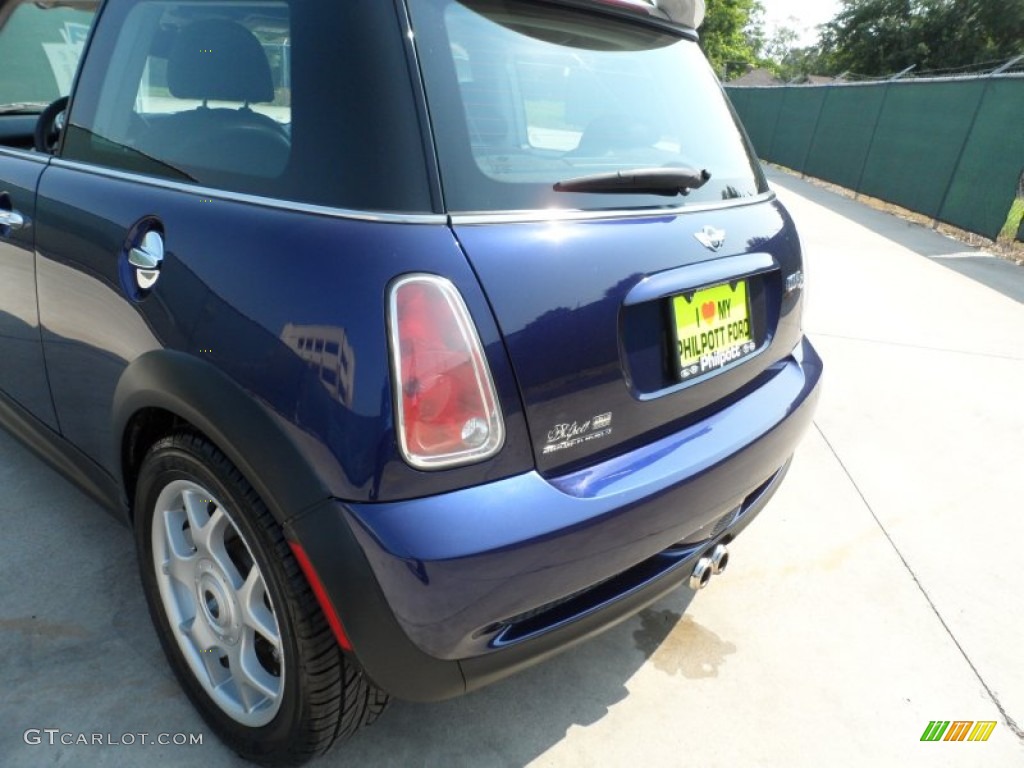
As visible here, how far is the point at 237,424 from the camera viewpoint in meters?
1.35

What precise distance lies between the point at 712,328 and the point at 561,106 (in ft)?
2.16

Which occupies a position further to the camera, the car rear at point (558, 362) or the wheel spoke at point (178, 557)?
the wheel spoke at point (178, 557)

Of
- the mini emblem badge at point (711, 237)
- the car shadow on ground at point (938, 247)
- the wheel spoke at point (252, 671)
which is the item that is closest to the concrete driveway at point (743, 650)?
the wheel spoke at point (252, 671)

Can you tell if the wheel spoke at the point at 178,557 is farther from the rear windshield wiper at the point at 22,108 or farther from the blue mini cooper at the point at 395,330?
the rear windshield wiper at the point at 22,108

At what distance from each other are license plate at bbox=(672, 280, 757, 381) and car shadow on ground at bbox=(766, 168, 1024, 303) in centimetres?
604

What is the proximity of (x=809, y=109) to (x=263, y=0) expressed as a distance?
17.8 metres

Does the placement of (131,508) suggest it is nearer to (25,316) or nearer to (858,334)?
(25,316)

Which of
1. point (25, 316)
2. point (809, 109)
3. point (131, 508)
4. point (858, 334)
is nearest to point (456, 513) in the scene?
point (131, 508)

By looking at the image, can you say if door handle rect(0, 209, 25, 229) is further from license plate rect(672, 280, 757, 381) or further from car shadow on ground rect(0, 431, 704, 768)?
license plate rect(672, 280, 757, 381)

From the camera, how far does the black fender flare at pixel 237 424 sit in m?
1.29

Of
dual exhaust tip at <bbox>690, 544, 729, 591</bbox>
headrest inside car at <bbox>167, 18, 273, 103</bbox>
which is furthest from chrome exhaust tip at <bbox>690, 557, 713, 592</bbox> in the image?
headrest inside car at <bbox>167, 18, 273, 103</bbox>

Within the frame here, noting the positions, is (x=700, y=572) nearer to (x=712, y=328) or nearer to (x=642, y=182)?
(x=712, y=328)

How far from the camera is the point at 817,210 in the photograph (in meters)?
11.0

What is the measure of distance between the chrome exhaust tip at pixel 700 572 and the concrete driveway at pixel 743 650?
0.39m
